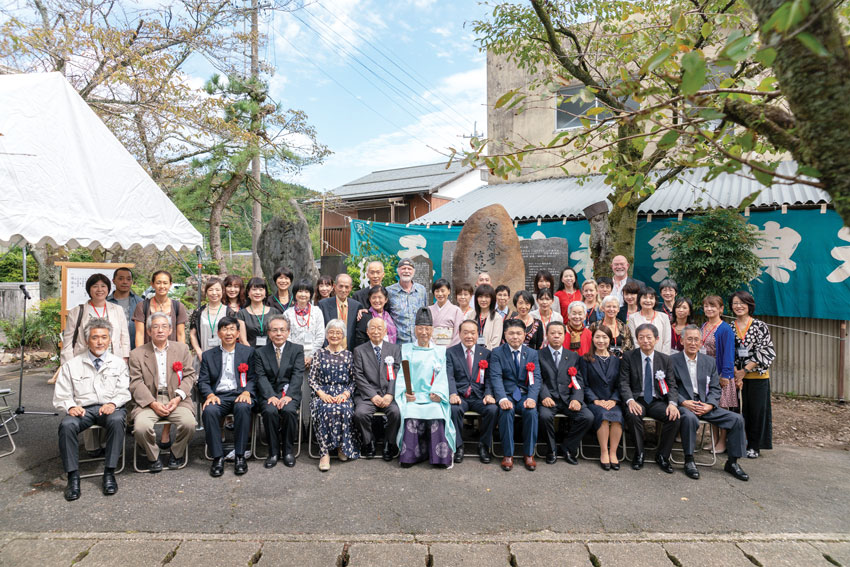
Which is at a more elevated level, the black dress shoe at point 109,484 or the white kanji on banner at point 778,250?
the white kanji on banner at point 778,250

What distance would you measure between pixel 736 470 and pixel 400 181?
18.2m

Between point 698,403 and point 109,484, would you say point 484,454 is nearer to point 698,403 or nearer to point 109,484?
point 698,403

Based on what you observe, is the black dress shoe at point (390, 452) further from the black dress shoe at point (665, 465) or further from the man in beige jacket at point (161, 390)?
the black dress shoe at point (665, 465)

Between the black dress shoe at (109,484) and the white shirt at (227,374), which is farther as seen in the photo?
the white shirt at (227,374)

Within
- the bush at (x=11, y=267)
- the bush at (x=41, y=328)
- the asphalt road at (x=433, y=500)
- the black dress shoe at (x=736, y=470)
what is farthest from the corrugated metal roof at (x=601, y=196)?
the bush at (x=11, y=267)

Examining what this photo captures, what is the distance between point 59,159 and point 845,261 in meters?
9.73

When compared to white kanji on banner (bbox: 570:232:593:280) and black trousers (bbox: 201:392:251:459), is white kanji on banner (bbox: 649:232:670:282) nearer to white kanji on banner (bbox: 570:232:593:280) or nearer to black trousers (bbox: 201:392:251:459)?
white kanji on banner (bbox: 570:232:593:280)

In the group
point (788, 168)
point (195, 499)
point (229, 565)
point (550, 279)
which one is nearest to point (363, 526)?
point (229, 565)

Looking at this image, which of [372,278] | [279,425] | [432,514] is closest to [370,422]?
[279,425]

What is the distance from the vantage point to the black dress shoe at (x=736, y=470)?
4.57 metres

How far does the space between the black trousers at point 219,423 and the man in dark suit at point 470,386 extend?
201 cm

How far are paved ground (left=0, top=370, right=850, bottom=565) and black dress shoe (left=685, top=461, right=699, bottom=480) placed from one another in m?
0.09

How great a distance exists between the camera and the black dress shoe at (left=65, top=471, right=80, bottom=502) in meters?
4.02

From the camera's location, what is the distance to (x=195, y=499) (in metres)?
4.07
